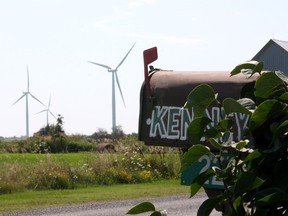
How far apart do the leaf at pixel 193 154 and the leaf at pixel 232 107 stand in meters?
→ 0.09

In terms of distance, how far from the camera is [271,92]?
1400 mm

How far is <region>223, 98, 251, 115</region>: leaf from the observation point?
1.36m

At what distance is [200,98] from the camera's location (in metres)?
1.42

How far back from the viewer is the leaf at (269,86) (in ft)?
4.57

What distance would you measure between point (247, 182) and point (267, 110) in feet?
0.49

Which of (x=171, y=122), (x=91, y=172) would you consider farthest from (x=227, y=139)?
(x=91, y=172)

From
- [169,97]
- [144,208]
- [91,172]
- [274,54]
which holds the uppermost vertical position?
[274,54]

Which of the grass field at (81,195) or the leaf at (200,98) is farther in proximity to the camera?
the grass field at (81,195)

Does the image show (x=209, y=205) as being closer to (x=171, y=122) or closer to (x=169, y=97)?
(x=171, y=122)

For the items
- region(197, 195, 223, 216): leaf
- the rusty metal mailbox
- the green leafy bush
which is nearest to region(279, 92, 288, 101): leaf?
the green leafy bush

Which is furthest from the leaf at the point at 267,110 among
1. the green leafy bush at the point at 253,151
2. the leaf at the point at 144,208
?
the leaf at the point at 144,208

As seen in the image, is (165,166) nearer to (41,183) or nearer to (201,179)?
(41,183)

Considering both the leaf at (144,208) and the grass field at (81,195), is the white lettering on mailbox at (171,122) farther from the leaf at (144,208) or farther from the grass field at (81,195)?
the grass field at (81,195)

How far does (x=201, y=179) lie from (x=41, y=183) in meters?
21.2
